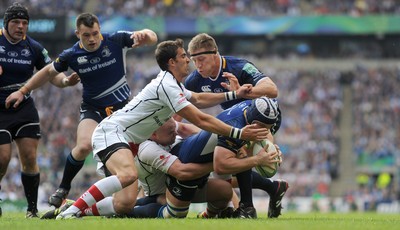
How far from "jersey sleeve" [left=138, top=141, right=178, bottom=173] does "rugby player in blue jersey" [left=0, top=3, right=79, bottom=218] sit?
5.68ft

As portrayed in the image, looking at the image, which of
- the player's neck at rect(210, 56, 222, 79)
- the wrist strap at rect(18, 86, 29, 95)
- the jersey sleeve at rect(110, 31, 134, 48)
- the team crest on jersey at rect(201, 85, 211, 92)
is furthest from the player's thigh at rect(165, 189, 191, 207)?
the wrist strap at rect(18, 86, 29, 95)

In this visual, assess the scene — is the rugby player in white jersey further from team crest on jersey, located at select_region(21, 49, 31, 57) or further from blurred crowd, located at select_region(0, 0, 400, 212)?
blurred crowd, located at select_region(0, 0, 400, 212)

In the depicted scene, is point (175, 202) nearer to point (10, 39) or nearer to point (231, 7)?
point (10, 39)

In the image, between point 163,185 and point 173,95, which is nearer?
point 173,95

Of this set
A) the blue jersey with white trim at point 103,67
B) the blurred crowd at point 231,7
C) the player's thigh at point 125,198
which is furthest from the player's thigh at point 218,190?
the blurred crowd at point 231,7

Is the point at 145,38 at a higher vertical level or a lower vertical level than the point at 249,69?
higher

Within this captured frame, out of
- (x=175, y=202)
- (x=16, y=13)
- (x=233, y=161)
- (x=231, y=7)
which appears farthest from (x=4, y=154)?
(x=231, y=7)

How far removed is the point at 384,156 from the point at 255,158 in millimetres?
24050

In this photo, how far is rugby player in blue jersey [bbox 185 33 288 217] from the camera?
1020 centimetres

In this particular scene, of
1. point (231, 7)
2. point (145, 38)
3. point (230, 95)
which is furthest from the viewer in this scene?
point (231, 7)

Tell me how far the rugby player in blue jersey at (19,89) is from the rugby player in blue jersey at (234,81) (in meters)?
1.76

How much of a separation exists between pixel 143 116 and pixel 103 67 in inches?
72.8

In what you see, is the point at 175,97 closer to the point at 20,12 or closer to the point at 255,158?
the point at 255,158

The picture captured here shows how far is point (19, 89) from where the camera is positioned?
1137 cm
